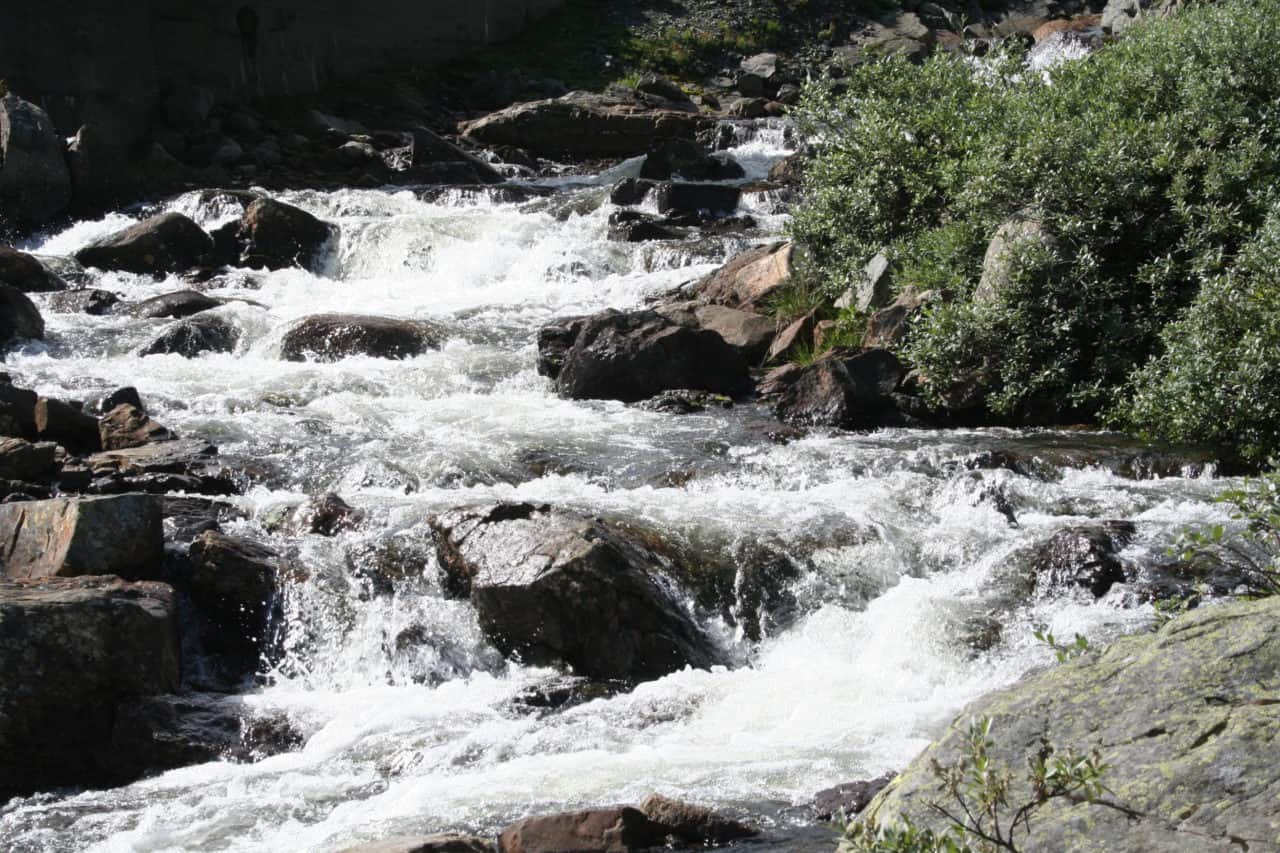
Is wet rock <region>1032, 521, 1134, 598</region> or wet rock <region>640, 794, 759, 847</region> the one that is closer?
wet rock <region>640, 794, 759, 847</region>

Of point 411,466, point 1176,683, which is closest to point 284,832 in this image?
point 1176,683

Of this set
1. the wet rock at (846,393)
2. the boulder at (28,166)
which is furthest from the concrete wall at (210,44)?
the wet rock at (846,393)

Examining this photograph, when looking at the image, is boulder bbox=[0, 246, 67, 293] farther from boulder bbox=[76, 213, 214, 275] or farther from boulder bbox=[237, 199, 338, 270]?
boulder bbox=[237, 199, 338, 270]

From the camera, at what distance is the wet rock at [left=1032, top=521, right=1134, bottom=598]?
8.80 meters

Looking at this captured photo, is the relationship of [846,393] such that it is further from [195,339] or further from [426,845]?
[426,845]

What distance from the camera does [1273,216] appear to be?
11391mm

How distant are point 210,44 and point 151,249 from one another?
10.1m

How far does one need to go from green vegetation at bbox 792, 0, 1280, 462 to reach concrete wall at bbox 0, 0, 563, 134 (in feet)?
54.6

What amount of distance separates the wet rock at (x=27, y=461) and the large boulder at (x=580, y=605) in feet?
13.5

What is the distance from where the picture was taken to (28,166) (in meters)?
21.7

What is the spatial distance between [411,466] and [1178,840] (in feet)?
29.7

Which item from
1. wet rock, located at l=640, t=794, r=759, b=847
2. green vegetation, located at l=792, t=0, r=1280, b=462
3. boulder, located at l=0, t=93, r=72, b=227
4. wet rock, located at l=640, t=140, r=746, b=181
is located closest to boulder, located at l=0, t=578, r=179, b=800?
wet rock, located at l=640, t=794, r=759, b=847

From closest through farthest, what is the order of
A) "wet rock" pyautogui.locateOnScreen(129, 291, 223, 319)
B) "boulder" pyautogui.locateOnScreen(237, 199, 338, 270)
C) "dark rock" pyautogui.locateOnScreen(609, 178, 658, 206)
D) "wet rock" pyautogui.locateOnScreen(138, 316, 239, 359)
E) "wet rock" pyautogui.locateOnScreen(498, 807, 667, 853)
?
"wet rock" pyautogui.locateOnScreen(498, 807, 667, 853), "wet rock" pyautogui.locateOnScreen(138, 316, 239, 359), "wet rock" pyautogui.locateOnScreen(129, 291, 223, 319), "boulder" pyautogui.locateOnScreen(237, 199, 338, 270), "dark rock" pyautogui.locateOnScreen(609, 178, 658, 206)

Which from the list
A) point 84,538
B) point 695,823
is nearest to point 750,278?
point 84,538
